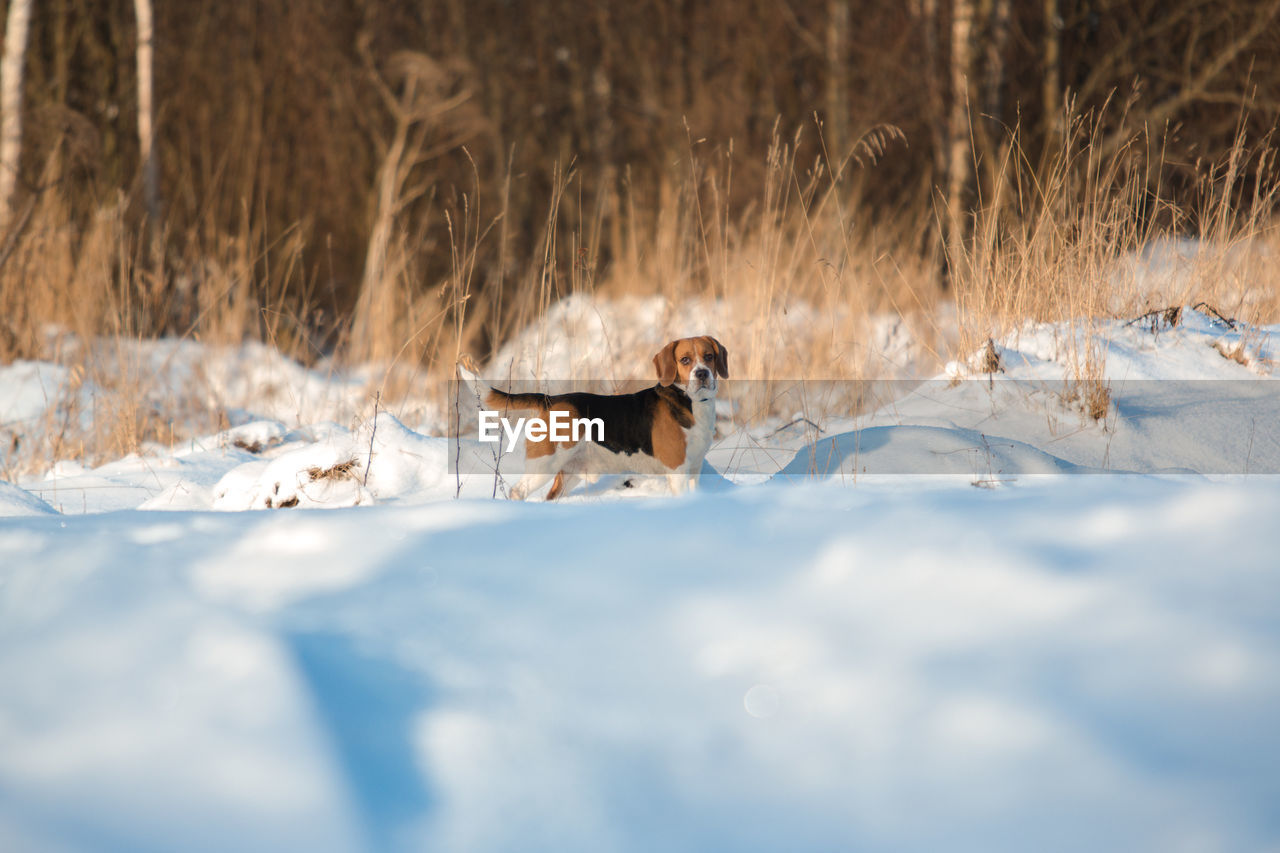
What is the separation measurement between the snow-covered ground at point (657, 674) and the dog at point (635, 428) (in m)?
0.90

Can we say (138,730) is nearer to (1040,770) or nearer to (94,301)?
(1040,770)

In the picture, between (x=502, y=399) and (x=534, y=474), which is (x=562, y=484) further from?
(x=502, y=399)

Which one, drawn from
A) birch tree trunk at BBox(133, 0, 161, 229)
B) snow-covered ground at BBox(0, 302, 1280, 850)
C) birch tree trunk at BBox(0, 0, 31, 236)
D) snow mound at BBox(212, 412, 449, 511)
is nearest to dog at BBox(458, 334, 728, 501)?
snow mound at BBox(212, 412, 449, 511)

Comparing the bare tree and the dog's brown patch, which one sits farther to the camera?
the bare tree

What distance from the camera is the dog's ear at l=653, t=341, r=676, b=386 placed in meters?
2.63

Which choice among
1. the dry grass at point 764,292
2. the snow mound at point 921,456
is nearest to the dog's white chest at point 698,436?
the snow mound at point 921,456

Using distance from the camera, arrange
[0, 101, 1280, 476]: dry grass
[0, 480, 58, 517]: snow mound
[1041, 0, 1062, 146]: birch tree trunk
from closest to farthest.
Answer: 1. [0, 480, 58, 517]: snow mound
2. [0, 101, 1280, 476]: dry grass
3. [1041, 0, 1062, 146]: birch tree trunk

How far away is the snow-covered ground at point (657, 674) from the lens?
3.32 ft

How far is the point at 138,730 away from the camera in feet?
3.58

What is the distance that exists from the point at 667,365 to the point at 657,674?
5.08 ft

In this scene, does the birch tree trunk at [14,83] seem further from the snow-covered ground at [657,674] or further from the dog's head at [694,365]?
the snow-covered ground at [657,674]

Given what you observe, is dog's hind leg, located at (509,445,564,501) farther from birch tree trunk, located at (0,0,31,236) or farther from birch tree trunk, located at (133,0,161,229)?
birch tree trunk, located at (133,0,161,229)

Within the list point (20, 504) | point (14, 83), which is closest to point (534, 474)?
point (20, 504)

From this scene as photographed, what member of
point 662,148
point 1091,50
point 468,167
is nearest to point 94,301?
point 468,167
